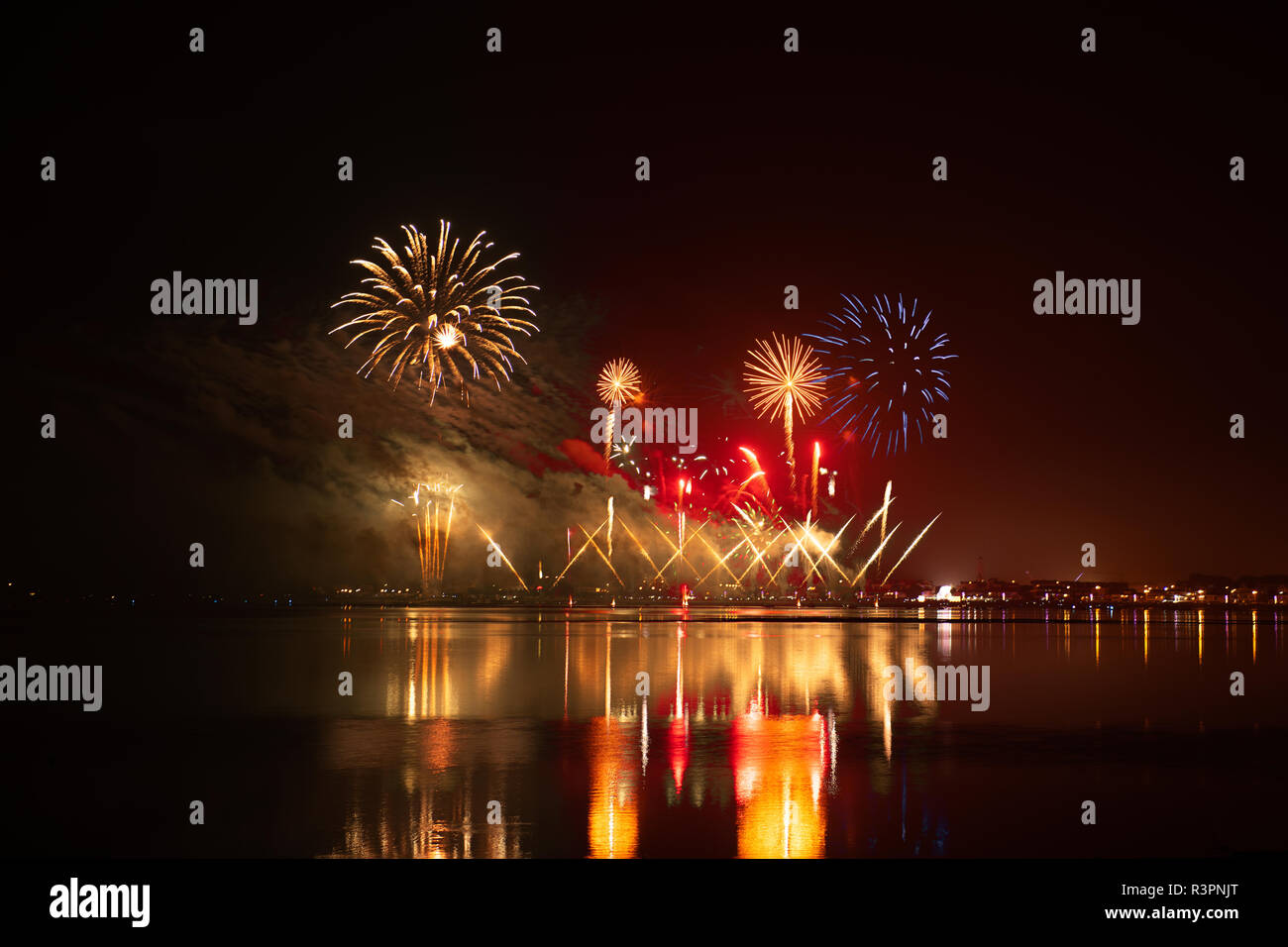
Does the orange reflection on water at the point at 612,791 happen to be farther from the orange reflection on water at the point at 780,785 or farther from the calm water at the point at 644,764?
the orange reflection on water at the point at 780,785

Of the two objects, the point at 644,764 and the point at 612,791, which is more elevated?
the point at 612,791

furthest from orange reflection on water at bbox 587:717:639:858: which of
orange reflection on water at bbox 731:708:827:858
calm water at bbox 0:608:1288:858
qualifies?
orange reflection on water at bbox 731:708:827:858

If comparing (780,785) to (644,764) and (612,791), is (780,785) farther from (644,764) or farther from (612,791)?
(644,764)

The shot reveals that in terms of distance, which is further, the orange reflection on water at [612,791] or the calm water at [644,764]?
the calm water at [644,764]

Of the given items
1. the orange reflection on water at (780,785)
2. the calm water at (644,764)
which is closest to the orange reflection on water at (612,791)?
the calm water at (644,764)

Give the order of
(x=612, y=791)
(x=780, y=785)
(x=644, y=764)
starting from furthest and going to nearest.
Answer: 1. (x=644, y=764)
2. (x=780, y=785)
3. (x=612, y=791)

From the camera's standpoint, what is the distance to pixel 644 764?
662 inches

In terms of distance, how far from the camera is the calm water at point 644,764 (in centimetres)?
1217

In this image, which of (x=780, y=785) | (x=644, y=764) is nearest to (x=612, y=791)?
(x=644, y=764)

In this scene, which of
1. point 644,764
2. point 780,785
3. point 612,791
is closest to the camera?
point 612,791

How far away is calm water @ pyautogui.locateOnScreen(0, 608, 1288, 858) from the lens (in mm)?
12172

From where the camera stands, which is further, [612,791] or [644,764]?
[644,764]
